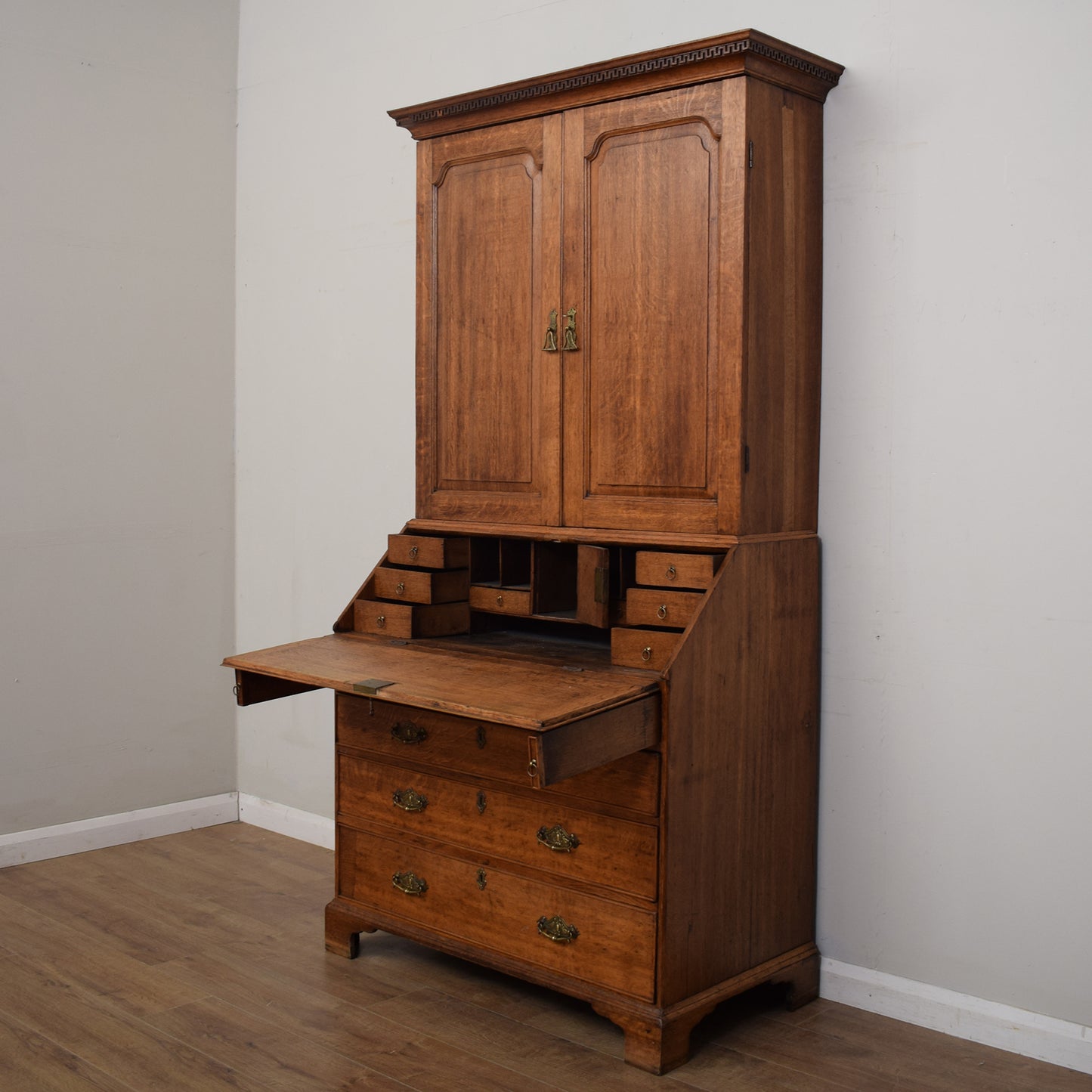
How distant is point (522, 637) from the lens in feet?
11.3

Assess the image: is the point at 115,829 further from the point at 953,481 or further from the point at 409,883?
the point at 953,481

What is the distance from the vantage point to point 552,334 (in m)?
Result: 3.07

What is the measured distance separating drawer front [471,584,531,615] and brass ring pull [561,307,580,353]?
617 mm

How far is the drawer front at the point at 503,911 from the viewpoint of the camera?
9.09ft

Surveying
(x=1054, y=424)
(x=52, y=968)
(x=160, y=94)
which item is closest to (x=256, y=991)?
(x=52, y=968)

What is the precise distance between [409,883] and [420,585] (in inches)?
29.6

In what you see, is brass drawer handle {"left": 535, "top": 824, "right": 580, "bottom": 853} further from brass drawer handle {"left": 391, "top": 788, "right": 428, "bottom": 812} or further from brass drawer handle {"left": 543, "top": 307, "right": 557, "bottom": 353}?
brass drawer handle {"left": 543, "top": 307, "right": 557, "bottom": 353}

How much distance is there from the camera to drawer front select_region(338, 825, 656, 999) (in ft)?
9.09

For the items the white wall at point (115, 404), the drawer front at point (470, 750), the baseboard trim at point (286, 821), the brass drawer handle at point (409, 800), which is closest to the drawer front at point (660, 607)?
the drawer front at point (470, 750)

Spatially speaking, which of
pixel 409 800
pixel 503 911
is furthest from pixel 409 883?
pixel 503 911

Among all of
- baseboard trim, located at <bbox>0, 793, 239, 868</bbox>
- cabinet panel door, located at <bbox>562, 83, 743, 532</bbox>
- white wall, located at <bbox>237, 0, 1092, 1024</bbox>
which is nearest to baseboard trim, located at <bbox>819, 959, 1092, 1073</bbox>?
white wall, located at <bbox>237, 0, 1092, 1024</bbox>

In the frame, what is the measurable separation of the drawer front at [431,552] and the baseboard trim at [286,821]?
1.32m

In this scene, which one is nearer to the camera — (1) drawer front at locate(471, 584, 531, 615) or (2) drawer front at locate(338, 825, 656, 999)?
(2) drawer front at locate(338, 825, 656, 999)

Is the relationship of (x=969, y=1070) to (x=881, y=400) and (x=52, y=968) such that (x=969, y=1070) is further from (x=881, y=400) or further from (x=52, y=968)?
(x=52, y=968)
